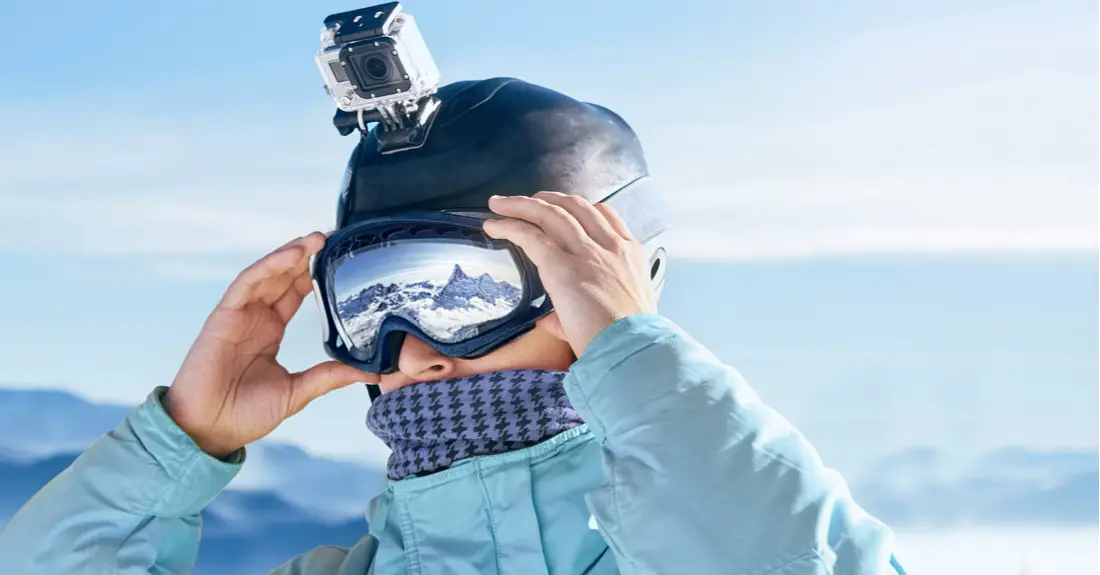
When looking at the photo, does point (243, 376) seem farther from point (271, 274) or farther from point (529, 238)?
point (529, 238)

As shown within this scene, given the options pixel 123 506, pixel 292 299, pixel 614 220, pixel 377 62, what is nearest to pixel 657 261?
pixel 614 220

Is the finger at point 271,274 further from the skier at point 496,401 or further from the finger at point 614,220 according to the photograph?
the finger at point 614,220

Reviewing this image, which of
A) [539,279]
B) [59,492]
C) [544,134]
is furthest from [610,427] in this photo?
[59,492]

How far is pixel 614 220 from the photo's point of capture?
1.25 metres

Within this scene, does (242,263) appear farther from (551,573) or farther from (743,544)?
(743,544)

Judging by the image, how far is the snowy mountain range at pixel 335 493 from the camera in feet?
8.09

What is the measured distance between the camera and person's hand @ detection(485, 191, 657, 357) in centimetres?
114

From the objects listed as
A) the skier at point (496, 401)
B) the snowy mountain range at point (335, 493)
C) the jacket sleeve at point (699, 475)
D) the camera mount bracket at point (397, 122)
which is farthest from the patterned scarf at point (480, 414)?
the snowy mountain range at point (335, 493)

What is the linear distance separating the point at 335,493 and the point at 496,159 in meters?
1.42

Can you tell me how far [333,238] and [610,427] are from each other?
48 centimetres

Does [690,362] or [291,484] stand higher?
[690,362]

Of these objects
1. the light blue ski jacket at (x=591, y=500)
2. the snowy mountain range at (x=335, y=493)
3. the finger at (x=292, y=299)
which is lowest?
the snowy mountain range at (x=335, y=493)

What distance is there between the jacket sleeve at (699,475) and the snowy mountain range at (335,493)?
1.43 metres

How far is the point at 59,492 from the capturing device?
1.48m
